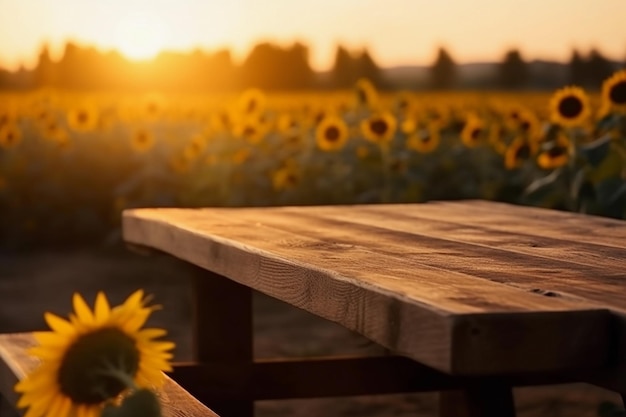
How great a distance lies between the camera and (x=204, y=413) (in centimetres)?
188

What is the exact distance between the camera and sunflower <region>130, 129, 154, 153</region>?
25.1 feet

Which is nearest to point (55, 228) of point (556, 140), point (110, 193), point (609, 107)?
point (110, 193)

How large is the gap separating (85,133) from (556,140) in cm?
392

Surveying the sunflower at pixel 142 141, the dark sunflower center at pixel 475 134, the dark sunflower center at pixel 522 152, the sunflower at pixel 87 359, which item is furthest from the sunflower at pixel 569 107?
the sunflower at pixel 142 141

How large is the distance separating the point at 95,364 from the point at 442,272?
1.49ft

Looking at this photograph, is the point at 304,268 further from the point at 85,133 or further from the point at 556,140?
the point at 85,133

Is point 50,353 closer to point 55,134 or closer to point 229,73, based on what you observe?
point 55,134

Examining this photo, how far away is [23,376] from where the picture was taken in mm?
2262

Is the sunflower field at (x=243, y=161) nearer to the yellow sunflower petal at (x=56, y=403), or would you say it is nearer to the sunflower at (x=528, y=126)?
the sunflower at (x=528, y=126)

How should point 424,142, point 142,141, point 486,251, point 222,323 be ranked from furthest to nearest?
point 142,141 < point 424,142 < point 222,323 < point 486,251

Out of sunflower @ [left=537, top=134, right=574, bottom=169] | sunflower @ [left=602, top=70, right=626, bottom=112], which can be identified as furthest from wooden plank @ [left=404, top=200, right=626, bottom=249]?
sunflower @ [left=537, top=134, right=574, bottom=169]

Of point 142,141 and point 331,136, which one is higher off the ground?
point 331,136

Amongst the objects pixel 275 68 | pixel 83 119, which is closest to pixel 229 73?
pixel 275 68

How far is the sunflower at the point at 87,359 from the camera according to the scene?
4.44 ft
